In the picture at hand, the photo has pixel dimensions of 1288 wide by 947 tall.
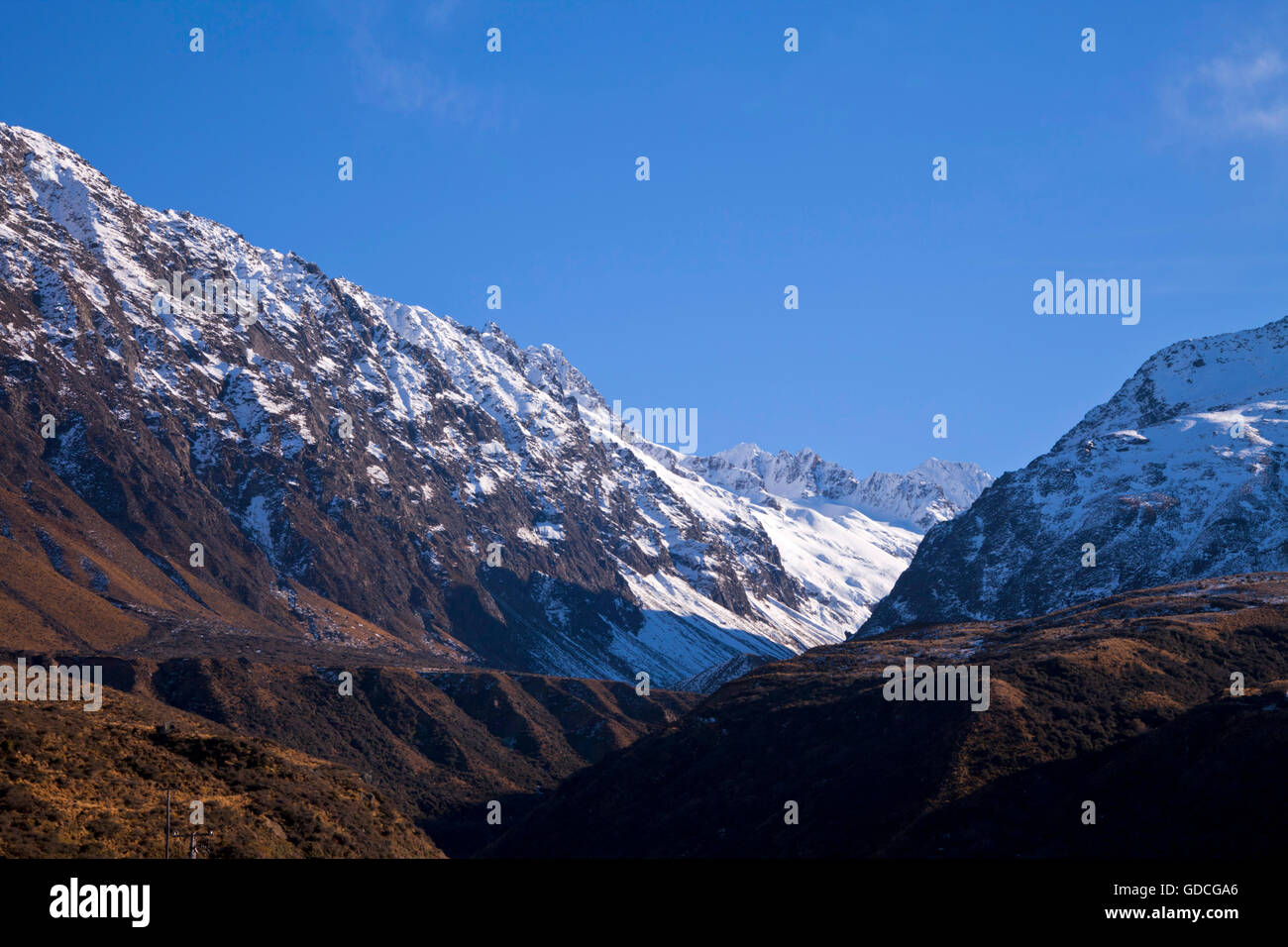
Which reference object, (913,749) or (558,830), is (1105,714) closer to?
(913,749)

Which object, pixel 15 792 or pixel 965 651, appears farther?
pixel 965 651

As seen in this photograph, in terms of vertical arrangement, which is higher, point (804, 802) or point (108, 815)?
point (108, 815)

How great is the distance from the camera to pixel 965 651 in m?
194

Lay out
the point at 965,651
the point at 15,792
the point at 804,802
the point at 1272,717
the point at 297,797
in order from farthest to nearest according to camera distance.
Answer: the point at 965,651
the point at 804,802
the point at 1272,717
the point at 297,797
the point at 15,792

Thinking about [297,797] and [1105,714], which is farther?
[1105,714]

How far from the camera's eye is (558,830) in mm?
167125
